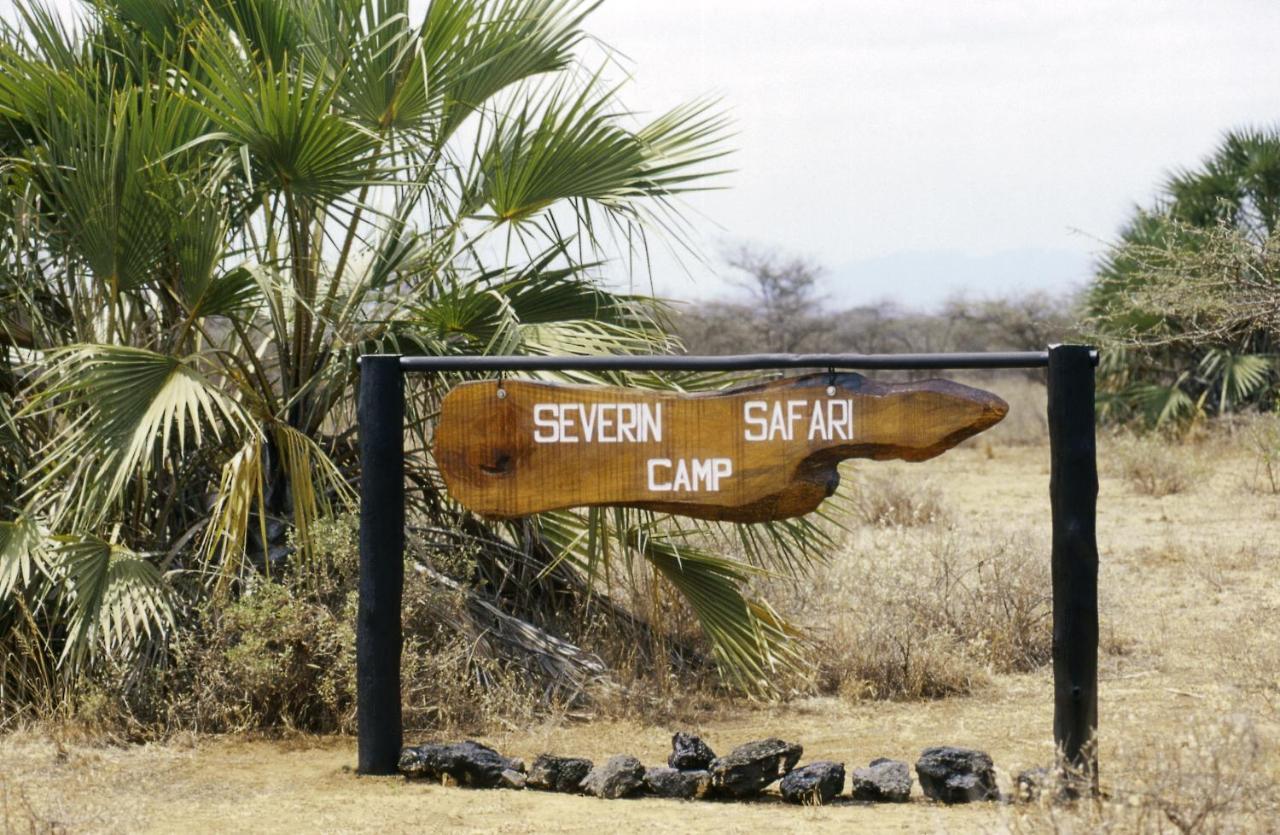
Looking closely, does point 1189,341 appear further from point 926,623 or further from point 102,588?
point 102,588

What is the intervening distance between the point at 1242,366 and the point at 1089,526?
1498 centimetres

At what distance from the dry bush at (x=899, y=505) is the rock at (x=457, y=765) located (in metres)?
7.49

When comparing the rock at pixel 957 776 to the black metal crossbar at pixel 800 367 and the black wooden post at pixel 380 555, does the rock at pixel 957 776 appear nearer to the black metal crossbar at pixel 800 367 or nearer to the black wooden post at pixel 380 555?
the black metal crossbar at pixel 800 367

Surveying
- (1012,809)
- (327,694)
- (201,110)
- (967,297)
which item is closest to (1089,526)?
(1012,809)

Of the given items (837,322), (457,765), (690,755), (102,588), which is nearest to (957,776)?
(690,755)

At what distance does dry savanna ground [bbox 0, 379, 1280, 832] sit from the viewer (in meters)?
3.98

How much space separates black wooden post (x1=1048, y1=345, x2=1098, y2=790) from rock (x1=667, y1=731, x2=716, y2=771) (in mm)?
1192

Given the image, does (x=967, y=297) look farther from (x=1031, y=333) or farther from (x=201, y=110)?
(x=201, y=110)

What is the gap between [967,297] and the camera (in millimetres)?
43500

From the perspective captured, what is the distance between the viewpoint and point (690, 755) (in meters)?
4.99

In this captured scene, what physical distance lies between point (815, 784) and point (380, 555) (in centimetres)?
164

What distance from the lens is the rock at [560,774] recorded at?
16.2 feet

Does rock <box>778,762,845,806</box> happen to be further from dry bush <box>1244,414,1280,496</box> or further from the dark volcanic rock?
dry bush <box>1244,414,1280,496</box>

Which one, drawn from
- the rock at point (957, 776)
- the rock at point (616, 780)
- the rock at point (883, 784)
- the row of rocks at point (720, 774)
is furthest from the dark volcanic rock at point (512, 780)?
the rock at point (957, 776)
